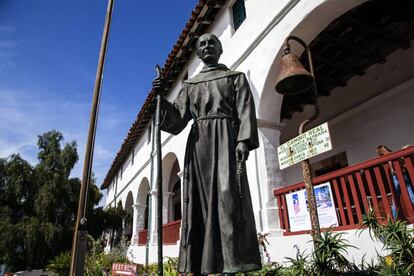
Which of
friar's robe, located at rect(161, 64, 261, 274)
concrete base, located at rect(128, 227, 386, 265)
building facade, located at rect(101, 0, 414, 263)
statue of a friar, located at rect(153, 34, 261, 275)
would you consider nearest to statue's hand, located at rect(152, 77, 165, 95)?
statue of a friar, located at rect(153, 34, 261, 275)

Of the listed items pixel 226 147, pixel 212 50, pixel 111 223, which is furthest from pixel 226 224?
pixel 111 223

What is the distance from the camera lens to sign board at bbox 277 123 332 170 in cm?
298

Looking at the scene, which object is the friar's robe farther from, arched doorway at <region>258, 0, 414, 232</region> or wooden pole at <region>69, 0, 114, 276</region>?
arched doorway at <region>258, 0, 414, 232</region>

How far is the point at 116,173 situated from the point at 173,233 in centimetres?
1452

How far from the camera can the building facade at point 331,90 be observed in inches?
170

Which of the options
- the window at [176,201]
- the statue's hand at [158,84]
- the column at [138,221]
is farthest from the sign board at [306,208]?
the window at [176,201]

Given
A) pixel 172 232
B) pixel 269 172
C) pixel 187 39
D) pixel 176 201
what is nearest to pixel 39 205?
pixel 172 232

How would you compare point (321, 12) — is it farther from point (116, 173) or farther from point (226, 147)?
point (116, 173)

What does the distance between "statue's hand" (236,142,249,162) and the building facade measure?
2.38 metres

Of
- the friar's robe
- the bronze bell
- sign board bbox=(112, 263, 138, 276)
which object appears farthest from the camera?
sign board bbox=(112, 263, 138, 276)

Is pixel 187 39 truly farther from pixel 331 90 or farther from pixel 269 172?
pixel 269 172

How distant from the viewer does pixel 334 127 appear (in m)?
7.93

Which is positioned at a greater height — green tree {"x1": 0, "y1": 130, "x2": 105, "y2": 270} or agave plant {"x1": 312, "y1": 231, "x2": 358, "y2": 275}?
green tree {"x1": 0, "y1": 130, "x2": 105, "y2": 270}

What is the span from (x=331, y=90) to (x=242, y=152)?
6.96 meters
